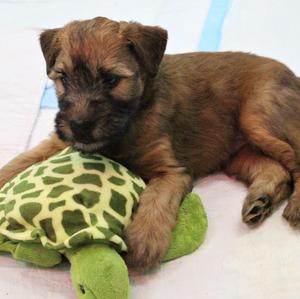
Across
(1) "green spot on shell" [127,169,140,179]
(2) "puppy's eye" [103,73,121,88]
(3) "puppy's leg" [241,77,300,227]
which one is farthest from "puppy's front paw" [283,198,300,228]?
(2) "puppy's eye" [103,73,121,88]

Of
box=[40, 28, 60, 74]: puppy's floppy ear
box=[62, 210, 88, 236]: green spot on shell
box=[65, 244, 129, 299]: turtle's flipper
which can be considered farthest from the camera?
box=[40, 28, 60, 74]: puppy's floppy ear

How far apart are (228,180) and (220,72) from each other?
47cm

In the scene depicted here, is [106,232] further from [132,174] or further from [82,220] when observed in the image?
[132,174]

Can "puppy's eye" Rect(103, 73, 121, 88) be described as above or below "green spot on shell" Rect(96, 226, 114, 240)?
above

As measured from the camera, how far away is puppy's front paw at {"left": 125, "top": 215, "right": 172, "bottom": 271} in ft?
5.21

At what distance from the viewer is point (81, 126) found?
161cm

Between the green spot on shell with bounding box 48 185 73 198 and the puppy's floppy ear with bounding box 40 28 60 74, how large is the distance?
1.70 ft

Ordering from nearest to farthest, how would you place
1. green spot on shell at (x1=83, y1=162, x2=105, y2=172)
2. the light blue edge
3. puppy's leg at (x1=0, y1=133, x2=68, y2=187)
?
green spot on shell at (x1=83, y1=162, x2=105, y2=172)
puppy's leg at (x1=0, y1=133, x2=68, y2=187)
the light blue edge

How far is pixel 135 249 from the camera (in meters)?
1.59

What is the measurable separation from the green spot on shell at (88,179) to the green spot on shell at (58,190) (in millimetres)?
47

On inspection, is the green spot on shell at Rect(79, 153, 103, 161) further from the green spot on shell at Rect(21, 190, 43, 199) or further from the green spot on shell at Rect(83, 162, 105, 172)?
the green spot on shell at Rect(21, 190, 43, 199)

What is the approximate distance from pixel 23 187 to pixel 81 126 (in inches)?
11.5

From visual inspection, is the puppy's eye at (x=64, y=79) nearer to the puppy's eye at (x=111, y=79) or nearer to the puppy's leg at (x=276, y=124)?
the puppy's eye at (x=111, y=79)

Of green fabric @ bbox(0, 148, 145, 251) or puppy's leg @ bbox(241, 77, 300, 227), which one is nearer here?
green fabric @ bbox(0, 148, 145, 251)
